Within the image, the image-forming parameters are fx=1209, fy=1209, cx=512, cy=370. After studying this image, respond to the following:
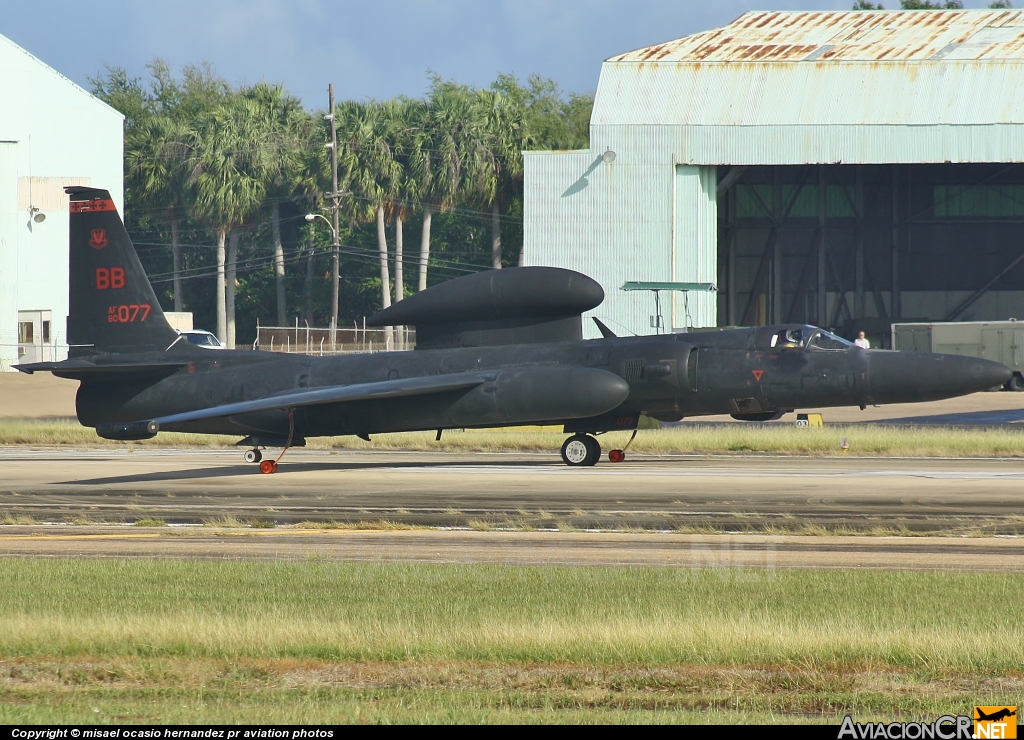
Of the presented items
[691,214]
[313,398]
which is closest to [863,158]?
[691,214]

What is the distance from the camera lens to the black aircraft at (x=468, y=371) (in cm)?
2161

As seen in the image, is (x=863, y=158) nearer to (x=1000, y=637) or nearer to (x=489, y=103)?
(x=489, y=103)

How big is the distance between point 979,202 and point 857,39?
18537 millimetres

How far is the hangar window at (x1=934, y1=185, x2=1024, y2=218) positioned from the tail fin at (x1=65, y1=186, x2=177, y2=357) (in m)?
52.5

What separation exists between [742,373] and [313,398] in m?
7.84

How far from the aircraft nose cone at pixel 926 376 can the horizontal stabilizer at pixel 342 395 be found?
710 centimetres

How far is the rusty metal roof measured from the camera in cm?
5012

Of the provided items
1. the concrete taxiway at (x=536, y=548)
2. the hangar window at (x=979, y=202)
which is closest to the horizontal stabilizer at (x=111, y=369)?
the concrete taxiway at (x=536, y=548)

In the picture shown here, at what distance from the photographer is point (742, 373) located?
72.3ft

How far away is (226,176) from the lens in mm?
74312

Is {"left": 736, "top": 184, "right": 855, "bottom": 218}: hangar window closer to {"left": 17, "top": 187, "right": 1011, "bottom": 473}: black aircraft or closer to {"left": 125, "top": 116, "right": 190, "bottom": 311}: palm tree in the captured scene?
{"left": 125, "top": 116, "right": 190, "bottom": 311}: palm tree

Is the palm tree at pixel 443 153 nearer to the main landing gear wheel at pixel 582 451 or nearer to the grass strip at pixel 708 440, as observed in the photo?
the grass strip at pixel 708 440

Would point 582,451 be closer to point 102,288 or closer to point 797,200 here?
point 102,288

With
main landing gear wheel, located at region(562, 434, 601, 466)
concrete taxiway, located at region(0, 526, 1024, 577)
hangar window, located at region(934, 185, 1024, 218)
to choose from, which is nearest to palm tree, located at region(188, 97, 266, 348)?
hangar window, located at region(934, 185, 1024, 218)
